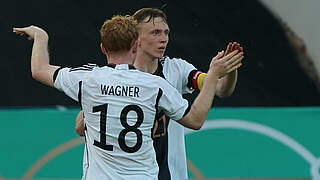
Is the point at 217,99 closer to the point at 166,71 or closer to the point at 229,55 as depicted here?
the point at 166,71

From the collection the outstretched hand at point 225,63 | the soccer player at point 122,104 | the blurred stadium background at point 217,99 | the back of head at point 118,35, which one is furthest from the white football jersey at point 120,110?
the blurred stadium background at point 217,99

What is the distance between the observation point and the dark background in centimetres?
669

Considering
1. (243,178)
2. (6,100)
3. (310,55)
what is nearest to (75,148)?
(6,100)

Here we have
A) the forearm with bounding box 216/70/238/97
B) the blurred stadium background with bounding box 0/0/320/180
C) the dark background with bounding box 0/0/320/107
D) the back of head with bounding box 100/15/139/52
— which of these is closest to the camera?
the back of head with bounding box 100/15/139/52

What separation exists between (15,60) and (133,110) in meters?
3.44

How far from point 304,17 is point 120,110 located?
379 centimetres

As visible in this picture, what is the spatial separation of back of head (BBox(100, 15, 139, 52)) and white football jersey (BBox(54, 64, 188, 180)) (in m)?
0.11

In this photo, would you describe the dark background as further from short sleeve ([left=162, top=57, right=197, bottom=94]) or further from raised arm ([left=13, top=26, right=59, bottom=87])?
raised arm ([left=13, top=26, right=59, bottom=87])

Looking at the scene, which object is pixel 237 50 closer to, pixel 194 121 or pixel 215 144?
pixel 194 121

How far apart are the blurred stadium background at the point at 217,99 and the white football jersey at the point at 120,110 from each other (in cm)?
273

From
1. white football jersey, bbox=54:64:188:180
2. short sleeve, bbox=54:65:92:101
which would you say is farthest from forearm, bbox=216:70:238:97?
short sleeve, bbox=54:65:92:101

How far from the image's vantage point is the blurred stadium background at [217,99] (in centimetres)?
628

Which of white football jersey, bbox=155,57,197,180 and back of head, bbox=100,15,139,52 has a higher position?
back of head, bbox=100,15,139,52

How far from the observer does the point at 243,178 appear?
6.27 m
